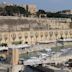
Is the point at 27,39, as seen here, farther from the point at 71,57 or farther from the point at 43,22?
the point at 71,57

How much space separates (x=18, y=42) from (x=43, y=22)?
10.4 metres

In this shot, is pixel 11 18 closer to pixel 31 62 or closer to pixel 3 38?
pixel 3 38

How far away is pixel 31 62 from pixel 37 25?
817 inches

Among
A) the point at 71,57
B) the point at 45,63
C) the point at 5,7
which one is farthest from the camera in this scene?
the point at 5,7

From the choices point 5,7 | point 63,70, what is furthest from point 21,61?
point 5,7

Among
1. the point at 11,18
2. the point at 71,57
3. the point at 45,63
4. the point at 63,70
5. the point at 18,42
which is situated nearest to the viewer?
the point at 63,70

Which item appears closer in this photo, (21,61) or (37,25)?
(21,61)

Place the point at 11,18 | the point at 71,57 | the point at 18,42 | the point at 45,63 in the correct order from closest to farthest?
the point at 45,63 < the point at 71,57 < the point at 18,42 < the point at 11,18

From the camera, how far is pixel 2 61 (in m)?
21.2

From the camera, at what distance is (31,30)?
117 ft

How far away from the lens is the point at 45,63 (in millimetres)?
20156

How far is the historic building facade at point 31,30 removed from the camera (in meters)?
33.2

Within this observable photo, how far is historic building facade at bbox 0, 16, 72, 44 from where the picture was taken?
109ft

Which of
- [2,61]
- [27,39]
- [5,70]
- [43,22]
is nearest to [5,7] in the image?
[43,22]
